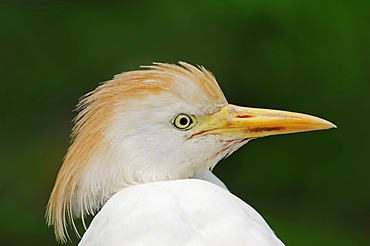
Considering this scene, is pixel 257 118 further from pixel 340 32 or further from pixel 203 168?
pixel 340 32

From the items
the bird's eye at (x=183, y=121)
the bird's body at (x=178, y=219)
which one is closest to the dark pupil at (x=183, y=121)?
the bird's eye at (x=183, y=121)

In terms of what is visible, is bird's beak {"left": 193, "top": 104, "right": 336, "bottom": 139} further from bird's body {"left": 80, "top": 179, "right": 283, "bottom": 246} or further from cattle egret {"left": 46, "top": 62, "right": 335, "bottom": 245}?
bird's body {"left": 80, "top": 179, "right": 283, "bottom": 246}

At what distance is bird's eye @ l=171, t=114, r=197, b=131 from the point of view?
152cm

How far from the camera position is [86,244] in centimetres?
144

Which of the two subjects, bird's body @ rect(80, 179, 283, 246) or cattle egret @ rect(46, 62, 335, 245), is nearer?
bird's body @ rect(80, 179, 283, 246)

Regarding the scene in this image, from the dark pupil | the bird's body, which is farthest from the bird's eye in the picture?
the bird's body

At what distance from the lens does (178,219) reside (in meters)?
1.33

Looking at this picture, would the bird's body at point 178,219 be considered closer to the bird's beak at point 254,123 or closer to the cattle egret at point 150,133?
the cattle egret at point 150,133

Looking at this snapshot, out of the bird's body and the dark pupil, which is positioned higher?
the dark pupil

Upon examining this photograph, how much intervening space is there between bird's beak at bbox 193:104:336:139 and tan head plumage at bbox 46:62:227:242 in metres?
0.02

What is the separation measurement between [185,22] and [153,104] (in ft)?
5.45

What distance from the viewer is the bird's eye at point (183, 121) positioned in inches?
59.7

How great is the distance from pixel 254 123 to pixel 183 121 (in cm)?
12

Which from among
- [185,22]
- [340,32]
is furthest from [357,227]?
[185,22]
